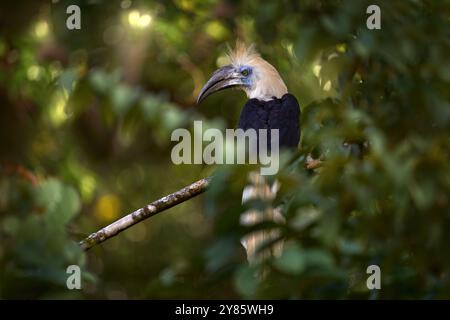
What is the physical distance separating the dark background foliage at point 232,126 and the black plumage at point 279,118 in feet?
0.58

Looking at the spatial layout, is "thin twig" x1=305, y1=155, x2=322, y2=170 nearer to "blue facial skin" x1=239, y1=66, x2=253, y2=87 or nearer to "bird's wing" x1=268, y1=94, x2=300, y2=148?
"bird's wing" x1=268, y1=94, x2=300, y2=148

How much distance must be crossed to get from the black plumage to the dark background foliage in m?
0.18

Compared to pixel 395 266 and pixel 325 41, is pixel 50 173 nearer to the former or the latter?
pixel 325 41

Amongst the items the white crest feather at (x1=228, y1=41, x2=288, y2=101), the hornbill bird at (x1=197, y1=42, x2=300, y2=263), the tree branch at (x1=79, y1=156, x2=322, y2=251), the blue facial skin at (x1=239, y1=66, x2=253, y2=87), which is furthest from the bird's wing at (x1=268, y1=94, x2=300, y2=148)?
the tree branch at (x1=79, y1=156, x2=322, y2=251)

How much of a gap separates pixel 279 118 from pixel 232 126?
1156mm

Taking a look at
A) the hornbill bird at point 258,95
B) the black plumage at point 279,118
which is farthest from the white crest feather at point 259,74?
the black plumage at point 279,118

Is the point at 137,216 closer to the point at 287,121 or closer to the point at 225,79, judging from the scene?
the point at 287,121

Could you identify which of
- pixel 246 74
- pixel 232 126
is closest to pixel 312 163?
pixel 246 74

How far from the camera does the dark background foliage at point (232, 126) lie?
189cm

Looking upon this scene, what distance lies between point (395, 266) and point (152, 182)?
4.04 meters

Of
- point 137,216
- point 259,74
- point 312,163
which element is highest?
point 259,74

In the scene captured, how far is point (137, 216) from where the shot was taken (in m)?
2.76

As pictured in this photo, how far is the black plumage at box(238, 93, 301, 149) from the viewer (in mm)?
3422

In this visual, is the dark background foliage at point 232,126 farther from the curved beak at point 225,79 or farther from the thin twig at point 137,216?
the curved beak at point 225,79
